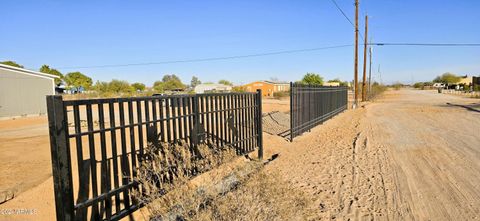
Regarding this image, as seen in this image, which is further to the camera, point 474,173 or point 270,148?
point 270,148

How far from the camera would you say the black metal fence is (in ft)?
33.3

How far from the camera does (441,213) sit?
3939 millimetres

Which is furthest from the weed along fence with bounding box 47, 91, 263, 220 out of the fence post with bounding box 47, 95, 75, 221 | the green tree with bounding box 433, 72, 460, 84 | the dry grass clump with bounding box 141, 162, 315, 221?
the green tree with bounding box 433, 72, 460, 84

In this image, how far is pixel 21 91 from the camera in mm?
23406

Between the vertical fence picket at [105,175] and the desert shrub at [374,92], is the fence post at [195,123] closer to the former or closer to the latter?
the vertical fence picket at [105,175]

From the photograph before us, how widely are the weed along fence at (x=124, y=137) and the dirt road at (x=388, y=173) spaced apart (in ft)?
4.50

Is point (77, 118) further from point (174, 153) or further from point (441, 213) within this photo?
point (441, 213)

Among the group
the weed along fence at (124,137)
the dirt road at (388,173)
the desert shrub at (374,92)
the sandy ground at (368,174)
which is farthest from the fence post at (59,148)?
the desert shrub at (374,92)

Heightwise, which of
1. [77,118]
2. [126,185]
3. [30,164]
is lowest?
[30,164]

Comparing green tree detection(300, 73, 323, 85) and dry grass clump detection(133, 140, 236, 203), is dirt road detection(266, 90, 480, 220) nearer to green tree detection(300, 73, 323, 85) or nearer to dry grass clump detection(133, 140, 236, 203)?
dry grass clump detection(133, 140, 236, 203)

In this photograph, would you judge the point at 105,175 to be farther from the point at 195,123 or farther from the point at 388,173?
the point at 388,173

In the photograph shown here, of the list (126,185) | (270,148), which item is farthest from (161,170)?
(270,148)

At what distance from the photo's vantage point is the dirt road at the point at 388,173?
4113 millimetres

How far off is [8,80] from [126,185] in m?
24.7
